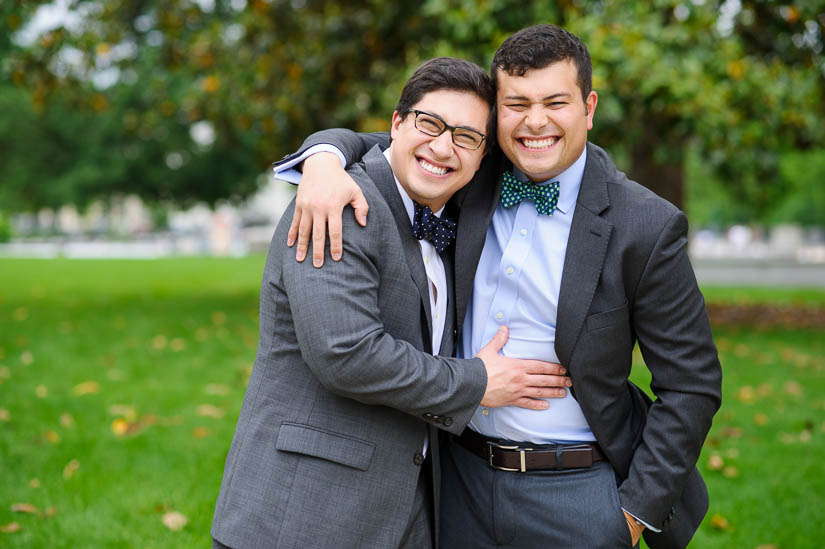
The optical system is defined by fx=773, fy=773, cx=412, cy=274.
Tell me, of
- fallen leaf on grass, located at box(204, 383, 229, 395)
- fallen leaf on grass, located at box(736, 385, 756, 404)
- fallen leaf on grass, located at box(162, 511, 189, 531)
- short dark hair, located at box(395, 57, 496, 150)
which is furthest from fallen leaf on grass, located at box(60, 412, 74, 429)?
fallen leaf on grass, located at box(736, 385, 756, 404)

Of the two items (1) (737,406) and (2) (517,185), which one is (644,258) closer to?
(2) (517,185)

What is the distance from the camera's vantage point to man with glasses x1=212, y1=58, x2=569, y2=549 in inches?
81.8

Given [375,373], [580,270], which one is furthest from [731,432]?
[375,373]

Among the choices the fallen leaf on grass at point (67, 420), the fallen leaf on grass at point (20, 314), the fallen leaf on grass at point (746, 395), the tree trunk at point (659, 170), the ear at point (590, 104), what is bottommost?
the fallen leaf on grass at point (20, 314)

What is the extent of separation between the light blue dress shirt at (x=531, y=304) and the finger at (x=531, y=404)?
0.04 meters

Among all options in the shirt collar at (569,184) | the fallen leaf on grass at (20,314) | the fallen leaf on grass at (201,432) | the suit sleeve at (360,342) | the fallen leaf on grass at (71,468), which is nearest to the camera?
the suit sleeve at (360,342)

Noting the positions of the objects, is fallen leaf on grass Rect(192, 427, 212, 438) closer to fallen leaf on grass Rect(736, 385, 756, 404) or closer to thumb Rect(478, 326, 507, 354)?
thumb Rect(478, 326, 507, 354)

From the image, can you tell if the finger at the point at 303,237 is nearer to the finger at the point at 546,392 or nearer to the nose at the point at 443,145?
the nose at the point at 443,145

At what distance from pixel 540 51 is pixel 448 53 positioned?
19.6 feet

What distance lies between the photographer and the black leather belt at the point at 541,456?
7.88 feet

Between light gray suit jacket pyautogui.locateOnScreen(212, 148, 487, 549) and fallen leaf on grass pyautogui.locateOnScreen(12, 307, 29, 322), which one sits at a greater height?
light gray suit jacket pyautogui.locateOnScreen(212, 148, 487, 549)

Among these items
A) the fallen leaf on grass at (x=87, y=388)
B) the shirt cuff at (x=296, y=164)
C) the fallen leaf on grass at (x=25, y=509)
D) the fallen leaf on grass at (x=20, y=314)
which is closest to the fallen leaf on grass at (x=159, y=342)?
the fallen leaf on grass at (x=87, y=388)

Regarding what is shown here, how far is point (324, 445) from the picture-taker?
2156 mm

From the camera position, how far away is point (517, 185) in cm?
251
